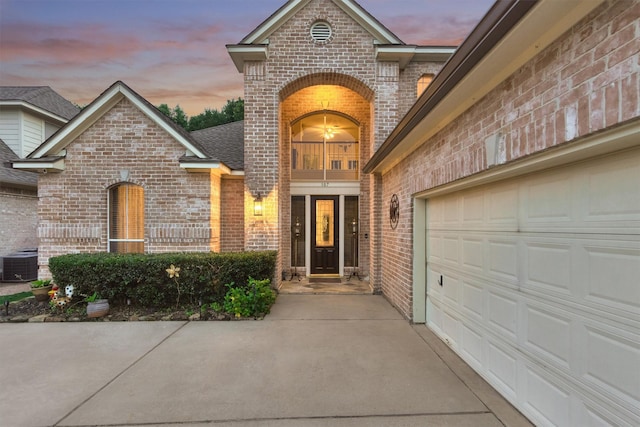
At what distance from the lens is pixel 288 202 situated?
394 inches

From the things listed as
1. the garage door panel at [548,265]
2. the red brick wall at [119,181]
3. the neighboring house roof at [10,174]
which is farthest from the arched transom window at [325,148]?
the neighboring house roof at [10,174]

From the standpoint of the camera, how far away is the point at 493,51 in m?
2.46

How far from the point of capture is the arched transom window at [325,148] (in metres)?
10.2

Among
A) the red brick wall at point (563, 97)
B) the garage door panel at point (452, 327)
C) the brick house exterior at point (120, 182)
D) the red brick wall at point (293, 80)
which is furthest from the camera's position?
the red brick wall at point (293, 80)

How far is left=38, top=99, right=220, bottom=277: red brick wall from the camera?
7652 millimetres

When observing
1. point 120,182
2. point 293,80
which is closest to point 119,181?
point 120,182

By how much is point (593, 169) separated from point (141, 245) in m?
8.67

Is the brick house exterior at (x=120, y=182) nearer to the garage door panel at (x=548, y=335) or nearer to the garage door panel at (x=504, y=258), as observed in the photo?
the garage door panel at (x=504, y=258)

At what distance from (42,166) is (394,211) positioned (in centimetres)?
826

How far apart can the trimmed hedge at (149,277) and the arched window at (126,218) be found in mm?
1541

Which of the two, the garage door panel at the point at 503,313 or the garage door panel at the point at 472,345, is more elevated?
the garage door panel at the point at 503,313

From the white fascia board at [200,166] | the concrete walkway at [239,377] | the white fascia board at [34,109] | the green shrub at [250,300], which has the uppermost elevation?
the white fascia board at [34,109]

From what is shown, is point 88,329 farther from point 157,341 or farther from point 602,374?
point 602,374

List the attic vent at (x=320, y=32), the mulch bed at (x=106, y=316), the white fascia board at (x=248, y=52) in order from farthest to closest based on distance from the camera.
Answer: the attic vent at (x=320, y=32)
the white fascia board at (x=248, y=52)
the mulch bed at (x=106, y=316)
